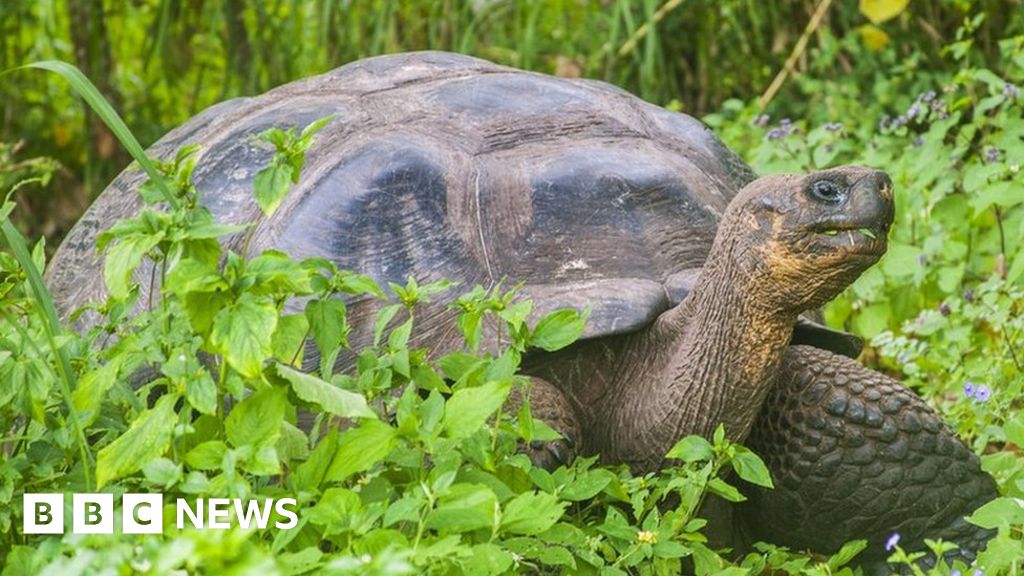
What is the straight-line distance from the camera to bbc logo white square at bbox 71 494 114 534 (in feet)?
6.90

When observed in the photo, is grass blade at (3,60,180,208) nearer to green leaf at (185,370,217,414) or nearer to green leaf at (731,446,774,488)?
green leaf at (185,370,217,414)

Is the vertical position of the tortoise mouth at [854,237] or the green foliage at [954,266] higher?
the tortoise mouth at [854,237]

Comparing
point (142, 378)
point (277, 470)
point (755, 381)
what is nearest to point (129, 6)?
point (142, 378)

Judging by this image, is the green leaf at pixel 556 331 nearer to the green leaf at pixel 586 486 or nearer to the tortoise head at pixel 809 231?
the green leaf at pixel 586 486

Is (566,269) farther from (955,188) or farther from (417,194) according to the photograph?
(955,188)

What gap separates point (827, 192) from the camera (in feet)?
8.73

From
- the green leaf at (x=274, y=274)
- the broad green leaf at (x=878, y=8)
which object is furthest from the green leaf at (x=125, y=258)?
the broad green leaf at (x=878, y=8)

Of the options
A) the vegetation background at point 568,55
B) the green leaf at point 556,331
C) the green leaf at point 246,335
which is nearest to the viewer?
the green leaf at point 246,335

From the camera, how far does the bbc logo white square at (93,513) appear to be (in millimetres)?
2104

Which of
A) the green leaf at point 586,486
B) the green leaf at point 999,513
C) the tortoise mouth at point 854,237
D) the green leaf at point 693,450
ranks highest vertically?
the tortoise mouth at point 854,237

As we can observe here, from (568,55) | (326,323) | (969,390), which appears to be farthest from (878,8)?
(326,323)

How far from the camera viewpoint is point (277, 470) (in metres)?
2.08

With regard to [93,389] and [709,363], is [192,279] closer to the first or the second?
[93,389]

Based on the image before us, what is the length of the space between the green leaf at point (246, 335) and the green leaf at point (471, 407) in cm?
29
